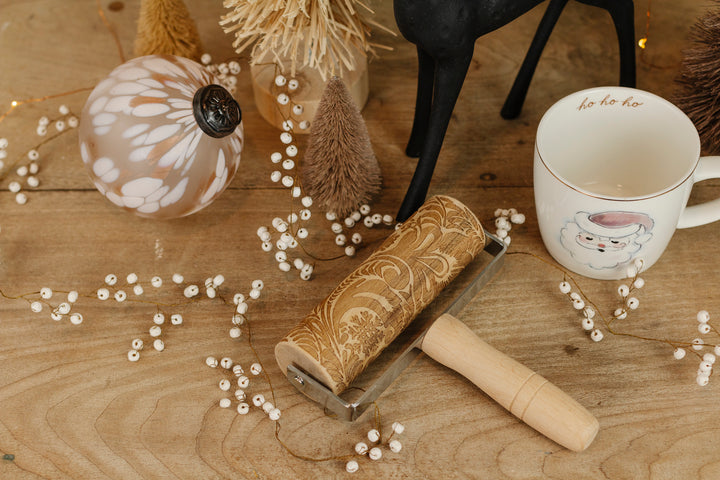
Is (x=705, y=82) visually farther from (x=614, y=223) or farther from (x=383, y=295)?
(x=383, y=295)

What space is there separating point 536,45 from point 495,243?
0.60ft

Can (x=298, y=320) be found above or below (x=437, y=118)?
below

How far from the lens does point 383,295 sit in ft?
1.60

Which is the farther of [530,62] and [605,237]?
[530,62]

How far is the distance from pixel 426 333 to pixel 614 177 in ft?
0.71

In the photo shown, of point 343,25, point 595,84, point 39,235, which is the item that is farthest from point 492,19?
point 39,235

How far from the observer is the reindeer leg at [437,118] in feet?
1.65

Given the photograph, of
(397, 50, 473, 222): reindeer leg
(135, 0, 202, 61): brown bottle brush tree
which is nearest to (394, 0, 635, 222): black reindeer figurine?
(397, 50, 473, 222): reindeer leg

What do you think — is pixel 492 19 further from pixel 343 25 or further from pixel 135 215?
pixel 135 215

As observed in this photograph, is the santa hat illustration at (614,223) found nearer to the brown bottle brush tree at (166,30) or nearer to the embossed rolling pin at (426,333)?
the embossed rolling pin at (426,333)

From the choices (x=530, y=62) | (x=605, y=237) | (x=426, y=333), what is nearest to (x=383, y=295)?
(x=426, y=333)

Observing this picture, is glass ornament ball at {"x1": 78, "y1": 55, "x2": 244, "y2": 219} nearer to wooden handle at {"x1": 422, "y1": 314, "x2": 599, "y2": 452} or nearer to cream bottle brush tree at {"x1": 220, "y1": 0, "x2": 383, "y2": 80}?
cream bottle brush tree at {"x1": 220, "y1": 0, "x2": 383, "y2": 80}

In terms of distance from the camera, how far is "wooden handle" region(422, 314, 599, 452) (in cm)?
45

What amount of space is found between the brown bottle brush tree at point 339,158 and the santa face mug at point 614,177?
0.13m
